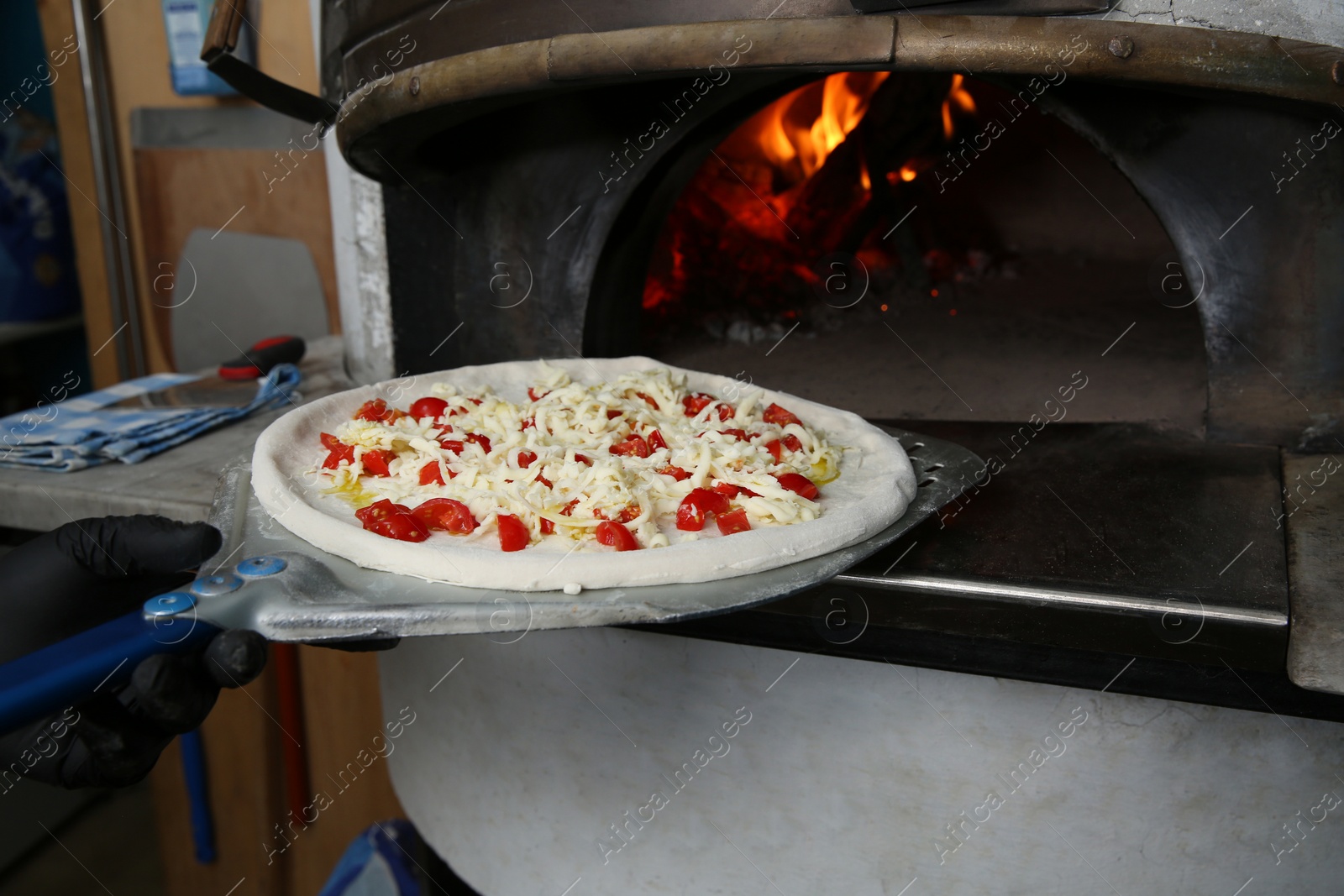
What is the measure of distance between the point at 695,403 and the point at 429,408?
0.39 metres

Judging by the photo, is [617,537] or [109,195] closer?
[617,537]

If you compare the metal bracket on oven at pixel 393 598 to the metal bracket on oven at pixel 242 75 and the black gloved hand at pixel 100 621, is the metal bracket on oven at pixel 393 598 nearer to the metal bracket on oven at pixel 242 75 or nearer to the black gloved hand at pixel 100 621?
the black gloved hand at pixel 100 621

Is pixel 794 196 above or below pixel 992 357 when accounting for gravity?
above

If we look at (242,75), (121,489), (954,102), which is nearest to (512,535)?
(121,489)

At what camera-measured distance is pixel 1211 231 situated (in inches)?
56.9

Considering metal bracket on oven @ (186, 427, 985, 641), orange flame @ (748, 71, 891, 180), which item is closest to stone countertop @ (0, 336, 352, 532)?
metal bracket on oven @ (186, 427, 985, 641)

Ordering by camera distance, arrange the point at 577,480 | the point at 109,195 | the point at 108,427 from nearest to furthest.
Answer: the point at 577,480 → the point at 108,427 → the point at 109,195

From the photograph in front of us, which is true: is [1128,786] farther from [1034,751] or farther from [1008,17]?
[1008,17]

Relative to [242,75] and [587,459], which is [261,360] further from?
[587,459]

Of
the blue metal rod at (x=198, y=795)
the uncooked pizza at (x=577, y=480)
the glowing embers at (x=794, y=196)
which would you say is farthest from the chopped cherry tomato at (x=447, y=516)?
the blue metal rod at (x=198, y=795)

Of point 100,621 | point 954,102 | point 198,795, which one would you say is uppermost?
point 954,102

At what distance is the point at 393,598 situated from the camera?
35.6 inches

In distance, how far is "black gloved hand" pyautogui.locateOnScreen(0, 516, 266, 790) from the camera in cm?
82

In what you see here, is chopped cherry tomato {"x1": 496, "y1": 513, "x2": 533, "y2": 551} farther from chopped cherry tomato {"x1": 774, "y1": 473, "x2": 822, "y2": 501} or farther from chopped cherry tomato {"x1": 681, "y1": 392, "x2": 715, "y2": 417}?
chopped cherry tomato {"x1": 681, "y1": 392, "x2": 715, "y2": 417}
